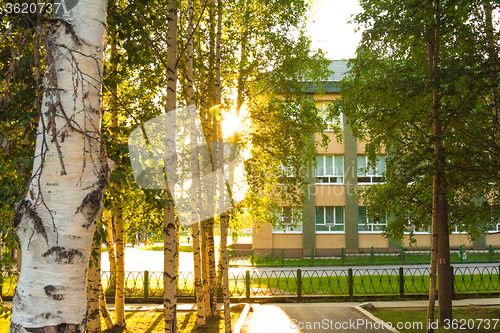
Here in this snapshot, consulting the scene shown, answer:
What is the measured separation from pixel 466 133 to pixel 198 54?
698 centimetres

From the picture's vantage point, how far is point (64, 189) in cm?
194

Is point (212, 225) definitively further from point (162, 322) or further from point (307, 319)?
point (307, 319)

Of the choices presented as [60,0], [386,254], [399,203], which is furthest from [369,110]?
[386,254]

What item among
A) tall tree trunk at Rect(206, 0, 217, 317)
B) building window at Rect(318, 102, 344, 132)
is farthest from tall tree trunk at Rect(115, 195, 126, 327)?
building window at Rect(318, 102, 344, 132)

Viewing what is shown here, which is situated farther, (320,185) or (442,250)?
(320,185)

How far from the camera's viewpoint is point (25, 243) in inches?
73.5

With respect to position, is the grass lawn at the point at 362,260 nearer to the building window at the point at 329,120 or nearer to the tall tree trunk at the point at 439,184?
the building window at the point at 329,120

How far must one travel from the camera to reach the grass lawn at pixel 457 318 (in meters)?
8.21

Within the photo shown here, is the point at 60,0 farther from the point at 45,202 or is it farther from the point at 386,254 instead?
the point at 386,254

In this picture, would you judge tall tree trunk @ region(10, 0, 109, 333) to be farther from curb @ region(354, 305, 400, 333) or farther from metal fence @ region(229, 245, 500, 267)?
metal fence @ region(229, 245, 500, 267)

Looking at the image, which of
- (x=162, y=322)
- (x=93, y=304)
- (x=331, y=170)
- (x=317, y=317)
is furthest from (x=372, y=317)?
(x=331, y=170)

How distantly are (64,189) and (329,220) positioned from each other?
2522cm

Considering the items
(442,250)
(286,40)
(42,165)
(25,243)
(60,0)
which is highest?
(286,40)

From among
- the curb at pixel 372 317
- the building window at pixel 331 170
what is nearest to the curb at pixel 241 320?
the curb at pixel 372 317
